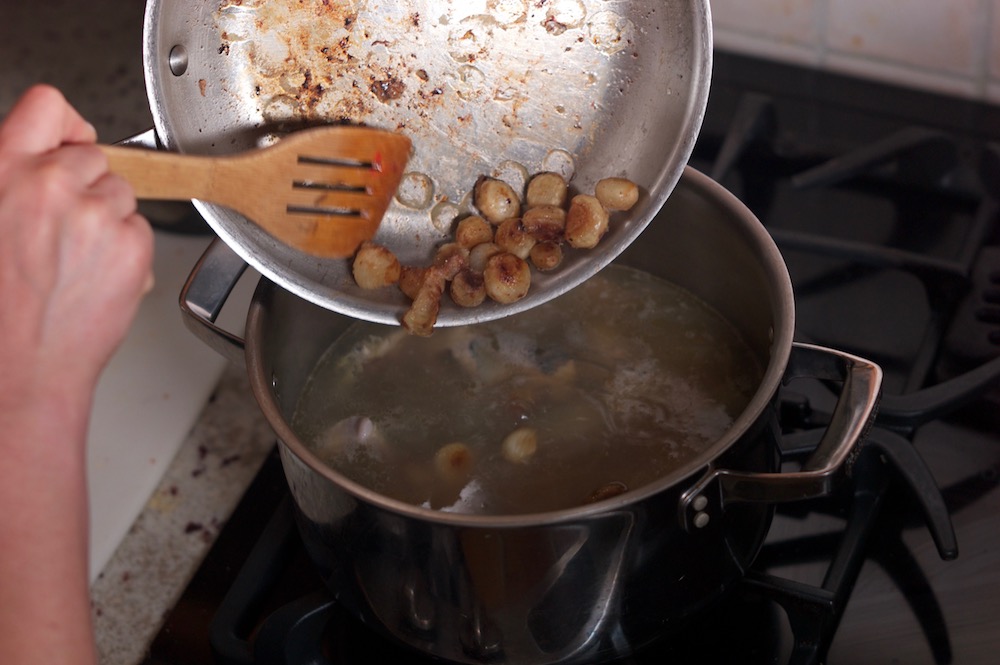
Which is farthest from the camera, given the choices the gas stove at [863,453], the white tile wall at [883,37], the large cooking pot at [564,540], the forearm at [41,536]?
the white tile wall at [883,37]

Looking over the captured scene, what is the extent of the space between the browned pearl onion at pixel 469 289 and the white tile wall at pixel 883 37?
1.82ft

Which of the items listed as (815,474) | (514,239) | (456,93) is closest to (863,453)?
(815,474)

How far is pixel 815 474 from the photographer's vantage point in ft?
1.79

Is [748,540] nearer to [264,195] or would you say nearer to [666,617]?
[666,617]

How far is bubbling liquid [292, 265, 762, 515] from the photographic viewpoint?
2.48ft

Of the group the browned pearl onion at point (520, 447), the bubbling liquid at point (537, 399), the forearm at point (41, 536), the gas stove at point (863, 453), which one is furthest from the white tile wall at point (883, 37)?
Result: the forearm at point (41, 536)

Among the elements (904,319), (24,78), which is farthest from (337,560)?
(24,78)

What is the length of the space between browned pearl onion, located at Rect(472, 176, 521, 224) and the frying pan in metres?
0.01

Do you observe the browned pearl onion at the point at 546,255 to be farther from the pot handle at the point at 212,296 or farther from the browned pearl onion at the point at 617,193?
the pot handle at the point at 212,296

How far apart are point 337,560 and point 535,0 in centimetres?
42

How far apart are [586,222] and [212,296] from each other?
28 cm

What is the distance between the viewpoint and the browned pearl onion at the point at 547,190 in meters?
0.76

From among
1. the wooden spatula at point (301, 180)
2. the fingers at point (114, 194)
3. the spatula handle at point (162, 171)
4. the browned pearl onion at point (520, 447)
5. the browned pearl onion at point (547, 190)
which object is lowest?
the browned pearl onion at point (520, 447)

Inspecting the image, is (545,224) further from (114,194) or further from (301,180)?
(114,194)
